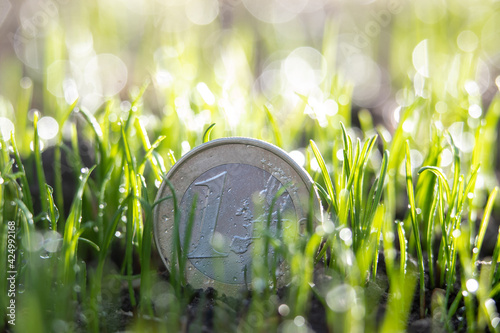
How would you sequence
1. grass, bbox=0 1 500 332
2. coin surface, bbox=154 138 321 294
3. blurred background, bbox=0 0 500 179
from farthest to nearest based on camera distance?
blurred background, bbox=0 0 500 179 < coin surface, bbox=154 138 321 294 < grass, bbox=0 1 500 332

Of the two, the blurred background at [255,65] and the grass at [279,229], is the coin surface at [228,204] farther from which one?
the blurred background at [255,65]

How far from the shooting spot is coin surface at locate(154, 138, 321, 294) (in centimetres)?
116

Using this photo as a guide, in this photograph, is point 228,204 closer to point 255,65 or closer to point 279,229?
point 279,229

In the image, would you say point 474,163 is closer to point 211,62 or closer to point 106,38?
point 211,62

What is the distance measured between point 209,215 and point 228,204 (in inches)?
2.3

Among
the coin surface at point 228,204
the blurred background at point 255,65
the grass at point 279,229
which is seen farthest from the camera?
the blurred background at point 255,65

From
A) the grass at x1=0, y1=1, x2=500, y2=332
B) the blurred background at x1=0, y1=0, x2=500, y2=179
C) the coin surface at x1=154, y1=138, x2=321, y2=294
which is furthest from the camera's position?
the blurred background at x1=0, y1=0, x2=500, y2=179

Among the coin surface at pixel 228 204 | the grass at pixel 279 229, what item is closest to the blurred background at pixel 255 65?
the grass at pixel 279 229

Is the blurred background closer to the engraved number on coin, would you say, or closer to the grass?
the grass

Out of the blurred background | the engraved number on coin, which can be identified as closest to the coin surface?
the engraved number on coin

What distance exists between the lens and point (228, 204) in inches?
47.1

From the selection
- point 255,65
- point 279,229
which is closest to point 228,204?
point 279,229

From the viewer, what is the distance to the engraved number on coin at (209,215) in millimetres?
1187

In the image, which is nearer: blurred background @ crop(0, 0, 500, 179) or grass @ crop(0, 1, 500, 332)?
grass @ crop(0, 1, 500, 332)
